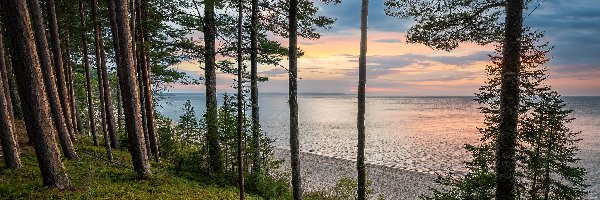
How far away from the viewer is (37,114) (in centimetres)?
907

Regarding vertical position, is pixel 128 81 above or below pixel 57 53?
below

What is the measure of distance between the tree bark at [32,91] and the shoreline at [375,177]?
18.0 m

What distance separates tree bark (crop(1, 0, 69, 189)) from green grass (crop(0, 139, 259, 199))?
557 millimetres

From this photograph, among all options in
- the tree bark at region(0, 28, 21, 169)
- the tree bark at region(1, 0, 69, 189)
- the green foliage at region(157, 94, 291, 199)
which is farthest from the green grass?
the green foliage at region(157, 94, 291, 199)

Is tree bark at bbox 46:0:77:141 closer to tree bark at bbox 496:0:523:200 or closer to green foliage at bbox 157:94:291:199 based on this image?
green foliage at bbox 157:94:291:199

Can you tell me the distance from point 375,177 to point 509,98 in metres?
24.2

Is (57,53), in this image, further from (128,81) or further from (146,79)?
(128,81)

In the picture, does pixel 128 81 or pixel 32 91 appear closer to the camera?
pixel 32 91

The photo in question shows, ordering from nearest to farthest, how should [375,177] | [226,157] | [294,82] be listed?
[294,82] → [226,157] → [375,177]

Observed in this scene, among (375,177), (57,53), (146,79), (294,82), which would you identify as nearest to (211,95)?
(146,79)

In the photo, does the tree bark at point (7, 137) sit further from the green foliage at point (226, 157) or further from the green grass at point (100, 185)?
the green foliage at point (226, 157)

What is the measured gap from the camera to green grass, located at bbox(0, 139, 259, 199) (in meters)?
9.28

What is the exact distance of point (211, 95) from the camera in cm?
1603

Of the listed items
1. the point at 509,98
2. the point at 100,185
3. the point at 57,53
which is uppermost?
the point at 57,53
